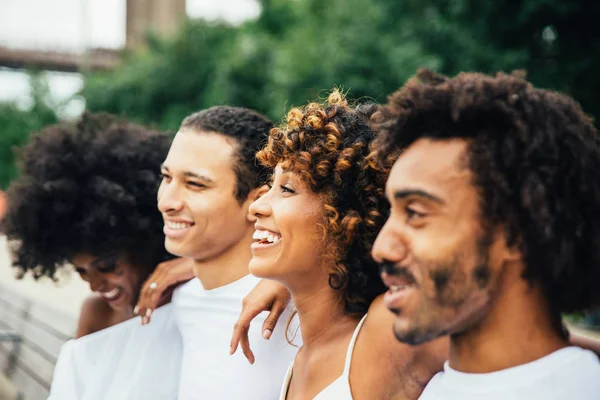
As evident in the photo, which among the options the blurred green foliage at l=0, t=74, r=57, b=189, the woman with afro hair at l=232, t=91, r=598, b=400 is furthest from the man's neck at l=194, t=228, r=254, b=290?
the blurred green foliage at l=0, t=74, r=57, b=189

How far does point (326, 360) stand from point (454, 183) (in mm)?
811

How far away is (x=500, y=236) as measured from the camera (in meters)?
1.44

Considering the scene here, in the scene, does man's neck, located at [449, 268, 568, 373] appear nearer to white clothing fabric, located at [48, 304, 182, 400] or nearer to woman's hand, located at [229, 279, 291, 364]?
woman's hand, located at [229, 279, 291, 364]

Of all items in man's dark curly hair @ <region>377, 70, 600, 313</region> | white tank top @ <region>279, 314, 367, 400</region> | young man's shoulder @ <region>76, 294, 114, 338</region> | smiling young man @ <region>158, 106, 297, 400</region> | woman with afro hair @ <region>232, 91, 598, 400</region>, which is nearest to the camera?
man's dark curly hair @ <region>377, 70, 600, 313</region>

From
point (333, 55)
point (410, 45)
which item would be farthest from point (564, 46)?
point (333, 55)

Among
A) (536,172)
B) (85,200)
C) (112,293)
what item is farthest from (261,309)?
(85,200)

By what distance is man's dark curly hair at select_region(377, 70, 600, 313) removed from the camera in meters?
1.41

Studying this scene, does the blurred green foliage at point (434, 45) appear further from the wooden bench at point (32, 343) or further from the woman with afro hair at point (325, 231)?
the woman with afro hair at point (325, 231)

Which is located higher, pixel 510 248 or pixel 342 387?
pixel 510 248

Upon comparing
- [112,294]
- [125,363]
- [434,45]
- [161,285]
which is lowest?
[125,363]

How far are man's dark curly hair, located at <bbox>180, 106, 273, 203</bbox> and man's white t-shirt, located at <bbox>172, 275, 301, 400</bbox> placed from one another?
1.20ft

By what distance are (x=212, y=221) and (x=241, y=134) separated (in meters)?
0.36

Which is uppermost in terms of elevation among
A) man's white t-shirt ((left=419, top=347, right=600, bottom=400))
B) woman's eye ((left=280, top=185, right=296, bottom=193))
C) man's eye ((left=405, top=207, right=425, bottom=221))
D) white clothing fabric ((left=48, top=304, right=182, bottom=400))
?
man's eye ((left=405, top=207, right=425, bottom=221))

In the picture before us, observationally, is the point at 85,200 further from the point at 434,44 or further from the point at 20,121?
the point at 20,121
